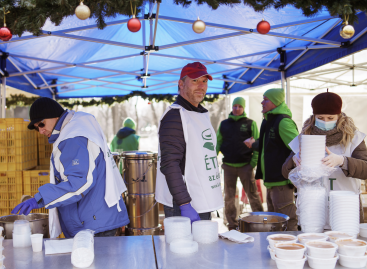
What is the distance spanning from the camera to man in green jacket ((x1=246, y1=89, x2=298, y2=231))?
3779 millimetres

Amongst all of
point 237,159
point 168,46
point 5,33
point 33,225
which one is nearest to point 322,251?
point 33,225

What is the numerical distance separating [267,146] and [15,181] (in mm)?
2847

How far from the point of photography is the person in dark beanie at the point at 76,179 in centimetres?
200

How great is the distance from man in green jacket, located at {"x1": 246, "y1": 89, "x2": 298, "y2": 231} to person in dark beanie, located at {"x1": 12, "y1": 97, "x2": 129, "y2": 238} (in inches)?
82.1

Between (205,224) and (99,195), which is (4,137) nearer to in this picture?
(99,195)

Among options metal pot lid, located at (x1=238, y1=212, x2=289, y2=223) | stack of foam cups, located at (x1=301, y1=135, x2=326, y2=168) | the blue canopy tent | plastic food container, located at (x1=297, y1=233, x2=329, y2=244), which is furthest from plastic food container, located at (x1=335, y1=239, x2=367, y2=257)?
A: the blue canopy tent

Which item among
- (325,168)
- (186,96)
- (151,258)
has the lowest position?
(151,258)

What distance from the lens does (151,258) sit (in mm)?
1674

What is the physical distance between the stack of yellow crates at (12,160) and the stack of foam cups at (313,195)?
9.87 ft

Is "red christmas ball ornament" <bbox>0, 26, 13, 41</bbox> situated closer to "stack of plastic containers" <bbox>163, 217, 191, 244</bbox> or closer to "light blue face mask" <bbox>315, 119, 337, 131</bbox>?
"stack of plastic containers" <bbox>163, 217, 191, 244</bbox>

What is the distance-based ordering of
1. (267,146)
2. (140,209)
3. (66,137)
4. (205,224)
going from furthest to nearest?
(140,209)
(267,146)
(66,137)
(205,224)

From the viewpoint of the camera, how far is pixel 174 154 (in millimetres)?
2207

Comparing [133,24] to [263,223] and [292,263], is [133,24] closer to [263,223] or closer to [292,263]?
[263,223]

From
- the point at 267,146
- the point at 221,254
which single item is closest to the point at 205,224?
the point at 221,254
